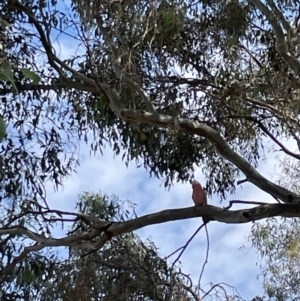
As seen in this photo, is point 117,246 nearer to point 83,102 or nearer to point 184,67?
point 83,102

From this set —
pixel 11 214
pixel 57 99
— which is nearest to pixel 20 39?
pixel 57 99

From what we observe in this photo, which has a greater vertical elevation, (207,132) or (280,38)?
(280,38)

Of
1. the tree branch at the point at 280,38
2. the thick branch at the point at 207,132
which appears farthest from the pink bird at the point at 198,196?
the tree branch at the point at 280,38

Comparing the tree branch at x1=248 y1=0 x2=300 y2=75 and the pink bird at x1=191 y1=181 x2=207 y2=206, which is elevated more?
the tree branch at x1=248 y1=0 x2=300 y2=75

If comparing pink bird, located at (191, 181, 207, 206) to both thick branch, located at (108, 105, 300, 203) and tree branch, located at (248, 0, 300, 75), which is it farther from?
tree branch, located at (248, 0, 300, 75)

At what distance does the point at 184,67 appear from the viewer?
4.16 meters

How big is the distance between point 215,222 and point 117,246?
1034 millimetres

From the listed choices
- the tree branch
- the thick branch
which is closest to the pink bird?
the thick branch

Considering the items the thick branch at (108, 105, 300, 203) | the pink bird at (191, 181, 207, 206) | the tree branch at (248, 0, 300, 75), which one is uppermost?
the tree branch at (248, 0, 300, 75)

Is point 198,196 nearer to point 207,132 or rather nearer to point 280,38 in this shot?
point 207,132

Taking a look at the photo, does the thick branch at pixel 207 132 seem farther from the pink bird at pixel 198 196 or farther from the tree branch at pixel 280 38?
the tree branch at pixel 280 38

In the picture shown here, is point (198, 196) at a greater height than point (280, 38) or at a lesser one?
lesser

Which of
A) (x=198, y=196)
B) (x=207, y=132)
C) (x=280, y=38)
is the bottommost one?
(x=198, y=196)

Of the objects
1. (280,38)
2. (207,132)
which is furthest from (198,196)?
(280,38)
